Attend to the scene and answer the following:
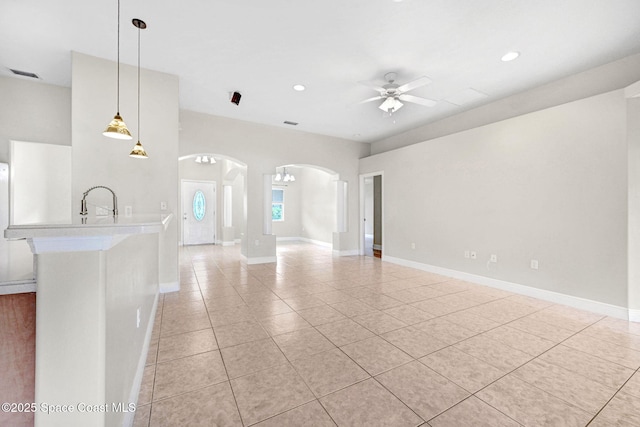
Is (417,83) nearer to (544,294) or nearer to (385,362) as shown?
(385,362)

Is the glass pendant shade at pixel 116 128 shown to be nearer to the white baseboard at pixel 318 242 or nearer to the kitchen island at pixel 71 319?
the kitchen island at pixel 71 319

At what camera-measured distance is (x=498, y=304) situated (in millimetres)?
3627

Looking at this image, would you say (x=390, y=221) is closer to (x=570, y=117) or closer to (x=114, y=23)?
(x=570, y=117)

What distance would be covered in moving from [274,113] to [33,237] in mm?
5022

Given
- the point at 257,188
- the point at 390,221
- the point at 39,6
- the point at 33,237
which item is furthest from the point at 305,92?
the point at 33,237

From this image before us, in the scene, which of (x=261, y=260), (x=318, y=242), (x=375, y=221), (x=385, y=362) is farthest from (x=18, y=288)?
(x=318, y=242)

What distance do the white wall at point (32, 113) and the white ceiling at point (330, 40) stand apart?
0.77 feet

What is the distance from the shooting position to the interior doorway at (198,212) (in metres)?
8.87

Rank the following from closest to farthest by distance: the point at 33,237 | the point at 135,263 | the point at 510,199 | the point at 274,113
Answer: the point at 33,237
the point at 135,263
the point at 510,199
the point at 274,113

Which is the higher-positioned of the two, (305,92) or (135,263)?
(305,92)

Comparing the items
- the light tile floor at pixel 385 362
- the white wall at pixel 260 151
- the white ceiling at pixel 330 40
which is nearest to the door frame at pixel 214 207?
the white wall at pixel 260 151

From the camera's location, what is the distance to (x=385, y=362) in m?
2.21

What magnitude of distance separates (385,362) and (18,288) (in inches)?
90.5

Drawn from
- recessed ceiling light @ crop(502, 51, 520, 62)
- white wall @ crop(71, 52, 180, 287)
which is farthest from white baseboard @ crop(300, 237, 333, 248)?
recessed ceiling light @ crop(502, 51, 520, 62)
